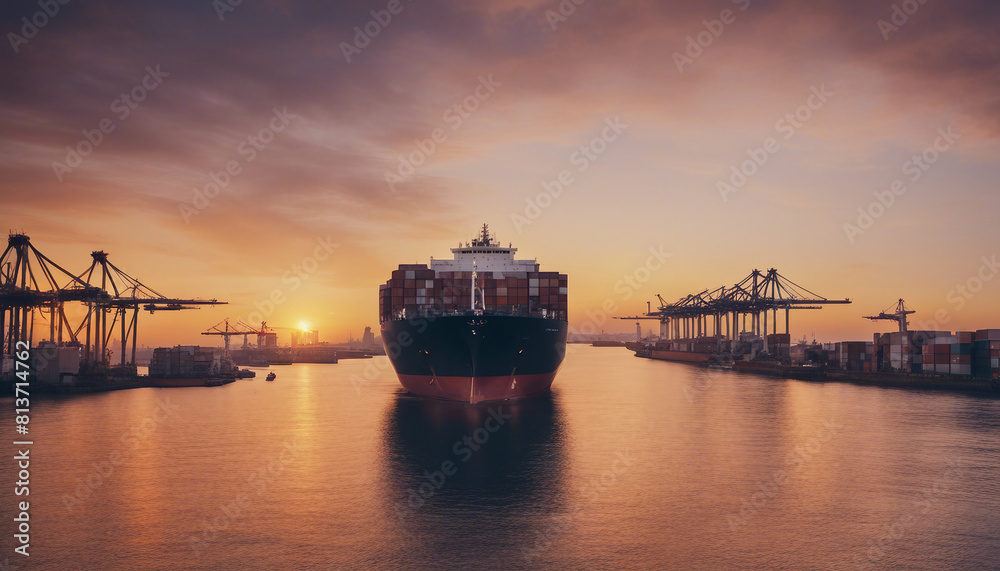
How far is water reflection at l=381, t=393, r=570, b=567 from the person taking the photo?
20406mm

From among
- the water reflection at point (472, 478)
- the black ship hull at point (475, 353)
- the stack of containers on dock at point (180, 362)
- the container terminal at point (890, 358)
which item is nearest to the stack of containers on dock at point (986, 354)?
the container terminal at point (890, 358)

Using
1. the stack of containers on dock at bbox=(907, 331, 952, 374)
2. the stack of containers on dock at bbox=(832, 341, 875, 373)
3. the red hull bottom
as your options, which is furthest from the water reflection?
the stack of containers on dock at bbox=(832, 341, 875, 373)

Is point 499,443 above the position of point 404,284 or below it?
below

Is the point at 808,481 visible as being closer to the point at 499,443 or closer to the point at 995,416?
the point at 499,443

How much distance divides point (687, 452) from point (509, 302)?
2928cm

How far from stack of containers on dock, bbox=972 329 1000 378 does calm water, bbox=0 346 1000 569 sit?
34.9m

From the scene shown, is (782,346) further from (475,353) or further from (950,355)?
(475,353)

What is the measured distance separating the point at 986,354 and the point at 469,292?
228ft

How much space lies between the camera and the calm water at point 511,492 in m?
19.1

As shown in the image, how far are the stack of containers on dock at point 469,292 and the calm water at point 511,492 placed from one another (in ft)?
42.5

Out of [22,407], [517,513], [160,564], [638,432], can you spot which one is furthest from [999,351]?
[22,407]

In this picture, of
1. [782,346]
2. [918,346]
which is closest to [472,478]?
[918,346]

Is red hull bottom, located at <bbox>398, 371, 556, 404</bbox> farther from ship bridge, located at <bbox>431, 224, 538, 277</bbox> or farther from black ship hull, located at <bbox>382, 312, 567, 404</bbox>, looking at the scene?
ship bridge, located at <bbox>431, 224, 538, 277</bbox>

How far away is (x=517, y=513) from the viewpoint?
22719mm
